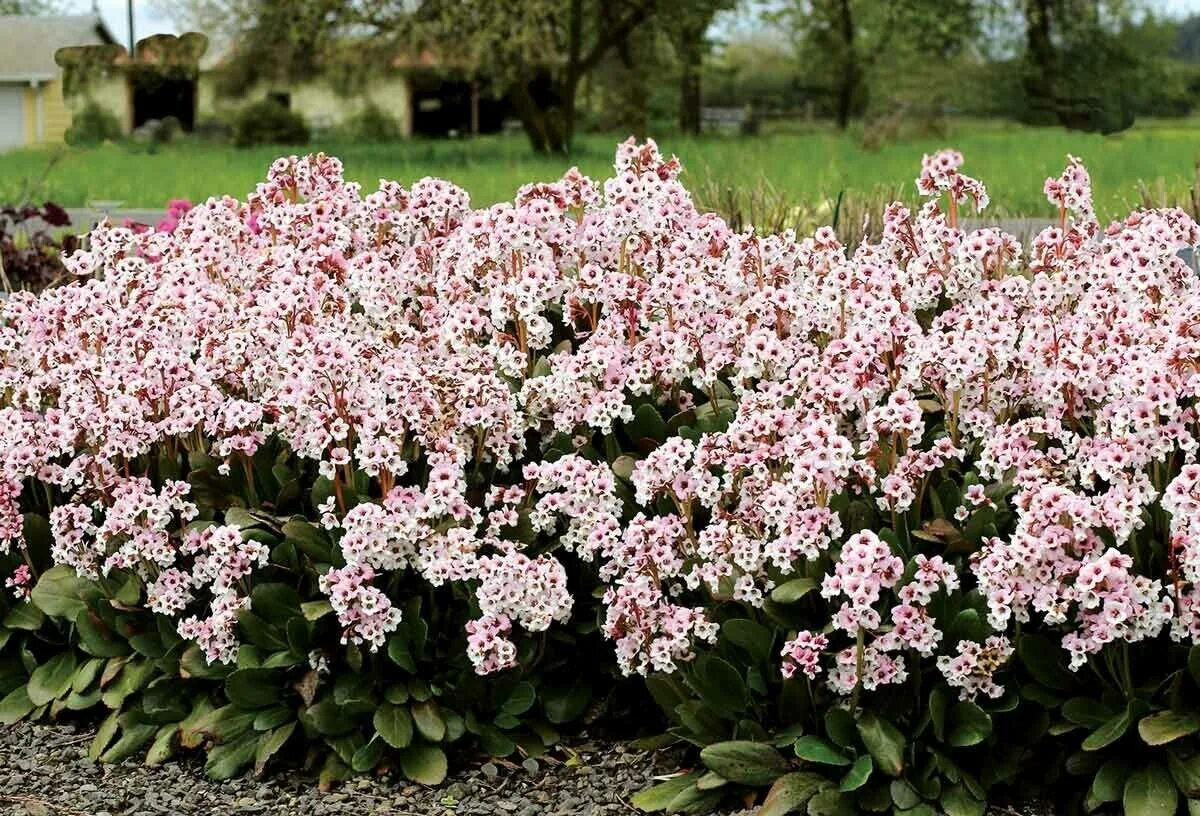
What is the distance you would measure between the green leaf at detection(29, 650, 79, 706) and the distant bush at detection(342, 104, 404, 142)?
3042 centimetres

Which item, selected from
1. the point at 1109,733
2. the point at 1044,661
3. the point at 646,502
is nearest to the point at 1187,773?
the point at 1109,733

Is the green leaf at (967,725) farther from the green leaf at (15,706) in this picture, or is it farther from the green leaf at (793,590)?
the green leaf at (15,706)

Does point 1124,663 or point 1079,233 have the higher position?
point 1079,233

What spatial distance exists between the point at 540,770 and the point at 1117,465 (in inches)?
67.0

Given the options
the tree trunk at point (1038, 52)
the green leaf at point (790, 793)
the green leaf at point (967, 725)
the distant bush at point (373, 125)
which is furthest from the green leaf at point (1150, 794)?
the tree trunk at point (1038, 52)

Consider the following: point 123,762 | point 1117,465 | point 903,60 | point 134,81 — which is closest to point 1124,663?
point 1117,465

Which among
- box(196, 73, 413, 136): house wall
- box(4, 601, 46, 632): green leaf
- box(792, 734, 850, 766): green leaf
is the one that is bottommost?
box(792, 734, 850, 766): green leaf

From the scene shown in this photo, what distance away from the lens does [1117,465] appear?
12.2 feet

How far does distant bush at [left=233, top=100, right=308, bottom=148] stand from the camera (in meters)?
32.6

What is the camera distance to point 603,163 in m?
24.4

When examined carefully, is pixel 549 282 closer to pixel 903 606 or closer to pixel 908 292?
pixel 908 292

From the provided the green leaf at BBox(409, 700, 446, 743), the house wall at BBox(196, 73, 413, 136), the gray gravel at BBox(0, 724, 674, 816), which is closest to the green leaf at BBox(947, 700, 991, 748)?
the gray gravel at BBox(0, 724, 674, 816)

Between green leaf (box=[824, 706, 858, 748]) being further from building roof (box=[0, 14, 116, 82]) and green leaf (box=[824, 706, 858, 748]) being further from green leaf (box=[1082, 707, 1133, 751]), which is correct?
building roof (box=[0, 14, 116, 82])

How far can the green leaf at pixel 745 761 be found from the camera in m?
3.83
